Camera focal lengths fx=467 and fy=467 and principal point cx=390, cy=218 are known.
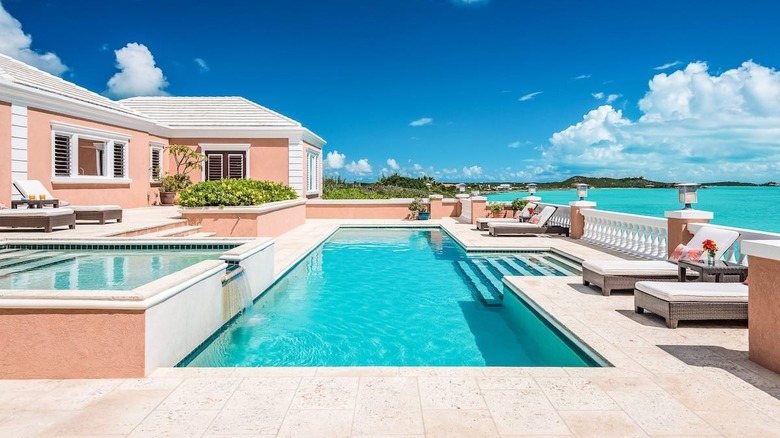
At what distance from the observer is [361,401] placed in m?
3.47

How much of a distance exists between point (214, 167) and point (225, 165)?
525 millimetres

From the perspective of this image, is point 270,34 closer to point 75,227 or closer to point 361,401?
point 75,227

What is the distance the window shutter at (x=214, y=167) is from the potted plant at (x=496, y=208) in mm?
12200

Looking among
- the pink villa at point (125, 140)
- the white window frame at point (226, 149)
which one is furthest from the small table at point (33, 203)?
the white window frame at point (226, 149)

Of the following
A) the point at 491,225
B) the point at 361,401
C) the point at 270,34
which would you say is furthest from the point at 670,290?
the point at 270,34

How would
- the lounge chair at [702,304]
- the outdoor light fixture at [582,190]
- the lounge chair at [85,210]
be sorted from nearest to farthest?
the lounge chair at [702,304], the lounge chair at [85,210], the outdoor light fixture at [582,190]

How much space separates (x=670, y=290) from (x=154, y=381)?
537cm

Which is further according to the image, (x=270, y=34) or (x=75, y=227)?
(x=270, y=34)

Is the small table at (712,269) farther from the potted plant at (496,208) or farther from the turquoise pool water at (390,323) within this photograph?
the potted plant at (496,208)

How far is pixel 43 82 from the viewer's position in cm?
1492

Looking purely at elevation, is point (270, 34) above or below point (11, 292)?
above

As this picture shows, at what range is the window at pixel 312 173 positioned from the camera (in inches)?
928

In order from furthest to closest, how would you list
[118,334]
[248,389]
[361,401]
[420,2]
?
[420,2]
[118,334]
[248,389]
[361,401]

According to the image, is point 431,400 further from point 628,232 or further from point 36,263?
point 628,232
